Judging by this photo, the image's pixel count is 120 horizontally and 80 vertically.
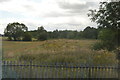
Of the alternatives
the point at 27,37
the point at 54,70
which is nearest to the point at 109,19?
the point at 54,70

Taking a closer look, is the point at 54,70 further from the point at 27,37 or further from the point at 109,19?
the point at 27,37

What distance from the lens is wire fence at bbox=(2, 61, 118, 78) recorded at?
677 cm

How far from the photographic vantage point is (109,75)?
22.8ft

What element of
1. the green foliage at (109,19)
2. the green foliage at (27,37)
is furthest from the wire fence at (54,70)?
the green foliage at (27,37)

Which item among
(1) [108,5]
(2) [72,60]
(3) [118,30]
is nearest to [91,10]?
(1) [108,5]

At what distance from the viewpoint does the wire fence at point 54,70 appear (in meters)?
6.77

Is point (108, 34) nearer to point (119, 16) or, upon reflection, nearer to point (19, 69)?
point (119, 16)

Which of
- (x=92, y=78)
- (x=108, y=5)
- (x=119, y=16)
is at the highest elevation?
(x=108, y=5)

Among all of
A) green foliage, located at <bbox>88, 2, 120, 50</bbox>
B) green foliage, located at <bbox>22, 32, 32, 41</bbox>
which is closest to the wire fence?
green foliage, located at <bbox>88, 2, 120, 50</bbox>

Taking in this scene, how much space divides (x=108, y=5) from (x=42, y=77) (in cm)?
446

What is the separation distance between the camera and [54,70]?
6.81m

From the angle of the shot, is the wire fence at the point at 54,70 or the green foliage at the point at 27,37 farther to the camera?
the green foliage at the point at 27,37

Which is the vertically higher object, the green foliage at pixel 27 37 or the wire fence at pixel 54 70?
the green foliage at pixel 27 37

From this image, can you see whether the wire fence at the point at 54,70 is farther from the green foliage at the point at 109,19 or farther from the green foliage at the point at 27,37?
the green foliage at the point at 27,37
